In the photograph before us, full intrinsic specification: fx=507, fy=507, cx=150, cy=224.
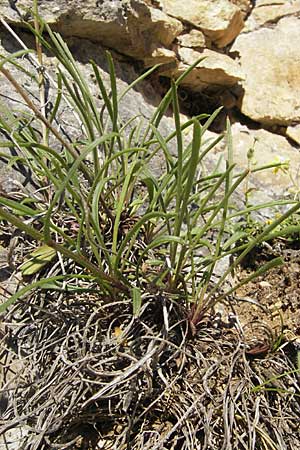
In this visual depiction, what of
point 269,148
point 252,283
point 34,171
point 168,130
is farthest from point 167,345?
point 269,148

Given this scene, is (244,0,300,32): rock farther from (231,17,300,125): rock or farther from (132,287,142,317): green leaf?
(132,287,142,317): green leaf

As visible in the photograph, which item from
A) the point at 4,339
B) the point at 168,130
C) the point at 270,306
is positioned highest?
the point at 168,130

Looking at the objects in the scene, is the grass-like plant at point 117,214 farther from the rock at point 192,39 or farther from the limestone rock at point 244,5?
the limestone rock at point 244,5

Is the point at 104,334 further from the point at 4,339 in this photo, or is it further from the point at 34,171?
the point at 34,171

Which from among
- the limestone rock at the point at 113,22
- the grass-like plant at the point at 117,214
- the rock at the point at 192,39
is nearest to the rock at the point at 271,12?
the rock at the point at 192,39

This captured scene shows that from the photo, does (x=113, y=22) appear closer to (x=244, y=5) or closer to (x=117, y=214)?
(x=244, y=5)

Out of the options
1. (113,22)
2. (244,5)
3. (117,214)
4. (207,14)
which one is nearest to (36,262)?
(117,214)

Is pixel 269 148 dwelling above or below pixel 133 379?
above
